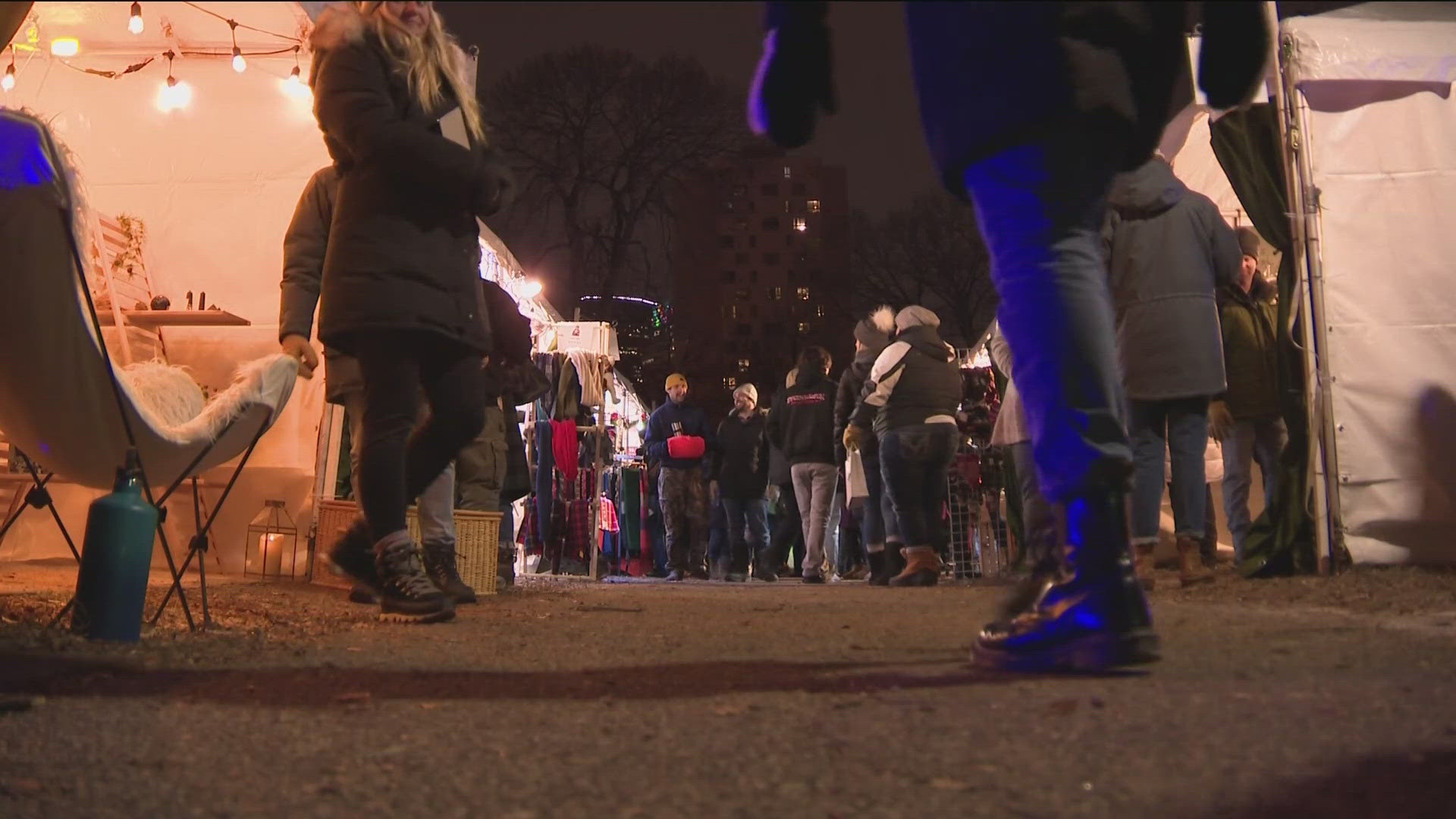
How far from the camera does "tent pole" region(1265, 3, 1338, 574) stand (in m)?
4.71

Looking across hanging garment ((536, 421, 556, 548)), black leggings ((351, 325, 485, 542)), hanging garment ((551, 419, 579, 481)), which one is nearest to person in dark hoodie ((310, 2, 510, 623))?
black leggings ((351, 325, 485, 542))

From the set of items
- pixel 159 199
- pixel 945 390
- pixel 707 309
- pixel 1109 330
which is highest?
pixel 707 309

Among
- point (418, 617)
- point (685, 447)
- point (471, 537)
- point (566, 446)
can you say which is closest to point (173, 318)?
point (471, 537)

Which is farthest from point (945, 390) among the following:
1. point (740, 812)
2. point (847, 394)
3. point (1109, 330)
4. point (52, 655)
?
point (740, 812)

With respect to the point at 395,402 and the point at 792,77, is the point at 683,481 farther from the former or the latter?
the point at 792,77

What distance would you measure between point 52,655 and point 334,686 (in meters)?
0.81

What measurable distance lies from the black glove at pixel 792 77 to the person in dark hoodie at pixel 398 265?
46.7 inches

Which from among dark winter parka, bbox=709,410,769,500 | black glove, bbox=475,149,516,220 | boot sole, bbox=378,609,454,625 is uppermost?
black glove, bbox=475,149,516,220

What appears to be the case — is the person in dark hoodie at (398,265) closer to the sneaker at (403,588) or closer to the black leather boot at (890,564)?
the sneaker at (403,588)

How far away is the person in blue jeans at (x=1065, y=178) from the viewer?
1921 millimetres

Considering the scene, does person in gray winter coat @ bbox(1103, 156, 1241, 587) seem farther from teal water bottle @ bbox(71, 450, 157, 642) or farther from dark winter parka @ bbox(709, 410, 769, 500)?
dark winter parka @ bbox(709, 410, 769, 500)

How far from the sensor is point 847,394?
812cm

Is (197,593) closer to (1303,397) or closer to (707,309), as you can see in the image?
(1303,397)

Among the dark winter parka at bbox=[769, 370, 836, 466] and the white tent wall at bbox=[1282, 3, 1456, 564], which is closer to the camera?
the white tent wall at bbox=[1282, 3, 1456, 564]
